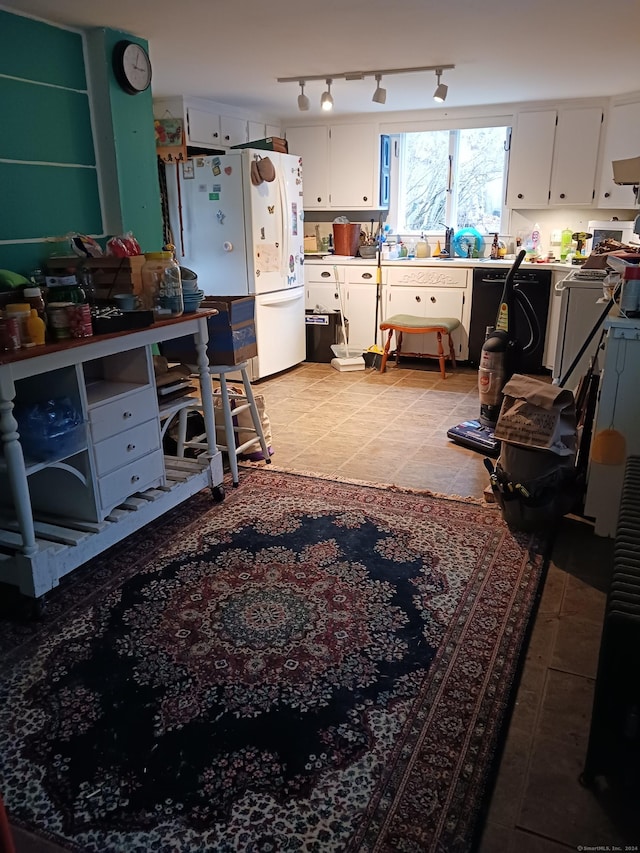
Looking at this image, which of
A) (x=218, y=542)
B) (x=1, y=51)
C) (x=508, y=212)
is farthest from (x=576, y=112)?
(x=218, y=542)

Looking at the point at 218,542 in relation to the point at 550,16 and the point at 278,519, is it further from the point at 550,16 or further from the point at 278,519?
the point at 550,16

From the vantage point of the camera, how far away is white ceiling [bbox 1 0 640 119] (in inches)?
114

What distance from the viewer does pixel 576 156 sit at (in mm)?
5461

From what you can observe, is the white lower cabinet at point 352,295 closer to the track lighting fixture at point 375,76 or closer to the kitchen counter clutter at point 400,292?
the kitchen counter clutter at point 400,292

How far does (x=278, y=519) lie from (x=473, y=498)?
3.10 feet

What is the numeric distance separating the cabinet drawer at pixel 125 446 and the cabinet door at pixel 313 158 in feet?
14.1

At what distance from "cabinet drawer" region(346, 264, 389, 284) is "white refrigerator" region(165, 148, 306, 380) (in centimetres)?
71

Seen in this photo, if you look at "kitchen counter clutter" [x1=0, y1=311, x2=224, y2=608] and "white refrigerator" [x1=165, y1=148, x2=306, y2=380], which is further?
"white refrigerator" [x1=165, y1=148, x2=306, y2=380]

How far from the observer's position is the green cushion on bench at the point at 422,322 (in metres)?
5.49

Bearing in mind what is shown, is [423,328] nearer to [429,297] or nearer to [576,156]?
[429,297]

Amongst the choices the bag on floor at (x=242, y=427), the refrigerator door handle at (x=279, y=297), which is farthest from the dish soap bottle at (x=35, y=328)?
the refrigerator door handle at (x=279, y=297)

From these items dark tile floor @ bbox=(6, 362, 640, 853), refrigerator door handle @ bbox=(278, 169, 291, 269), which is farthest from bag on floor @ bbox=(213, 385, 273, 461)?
refrigerator door handle @ bbox=(278, 169, 291, 269)

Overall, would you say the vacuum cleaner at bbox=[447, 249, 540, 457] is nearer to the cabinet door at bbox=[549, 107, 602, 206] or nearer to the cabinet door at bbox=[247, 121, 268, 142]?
the cabinet door at bbox=[549, 107, 602, 206]

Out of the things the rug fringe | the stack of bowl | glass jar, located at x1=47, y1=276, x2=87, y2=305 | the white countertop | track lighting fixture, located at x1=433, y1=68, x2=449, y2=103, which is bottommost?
the rug fringe
